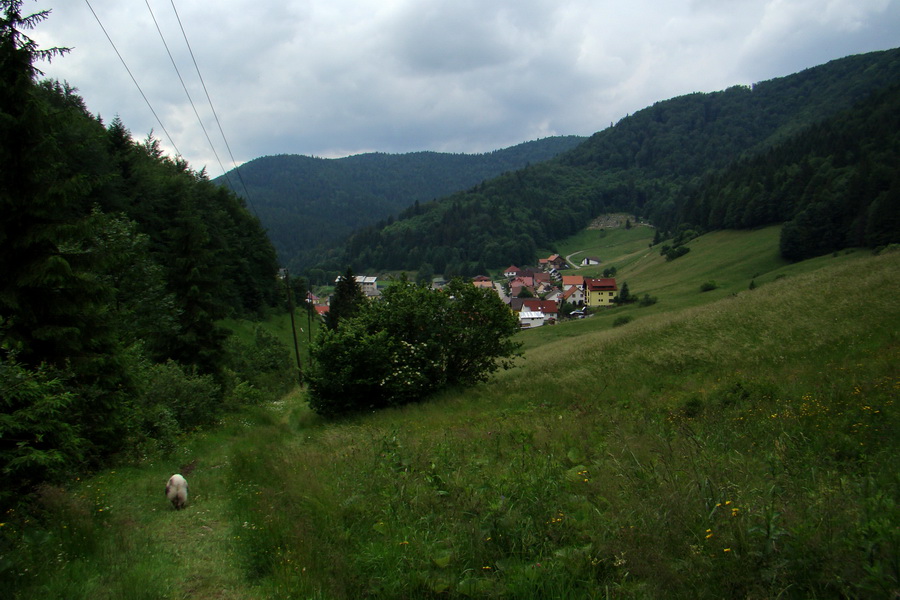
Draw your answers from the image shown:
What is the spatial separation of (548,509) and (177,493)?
650 centimetres

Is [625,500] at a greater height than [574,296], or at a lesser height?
greater

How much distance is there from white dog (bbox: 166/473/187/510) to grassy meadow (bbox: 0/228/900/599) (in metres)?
0.27

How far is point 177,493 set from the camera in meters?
8.20

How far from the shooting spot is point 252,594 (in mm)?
4930

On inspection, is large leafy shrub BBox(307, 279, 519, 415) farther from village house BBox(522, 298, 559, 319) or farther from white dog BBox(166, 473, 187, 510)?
village house BBox(522, 298, 559, 319)

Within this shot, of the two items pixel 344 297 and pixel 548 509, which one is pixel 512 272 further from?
pixel 548 509

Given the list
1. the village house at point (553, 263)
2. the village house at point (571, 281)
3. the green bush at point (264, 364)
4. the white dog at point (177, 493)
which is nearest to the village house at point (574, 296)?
the village house at point (571, 281)

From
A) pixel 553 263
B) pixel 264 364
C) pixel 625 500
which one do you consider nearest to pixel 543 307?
pixel 553 263

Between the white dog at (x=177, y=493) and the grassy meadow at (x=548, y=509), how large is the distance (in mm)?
265

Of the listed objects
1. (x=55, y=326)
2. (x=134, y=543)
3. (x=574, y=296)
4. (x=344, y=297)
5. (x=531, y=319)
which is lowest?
(x=531, y=319)

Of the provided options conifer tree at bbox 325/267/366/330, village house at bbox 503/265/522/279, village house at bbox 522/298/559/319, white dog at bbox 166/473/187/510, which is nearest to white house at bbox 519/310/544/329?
village house at bbox 522/298/559/319

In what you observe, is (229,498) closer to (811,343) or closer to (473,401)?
(473,401)

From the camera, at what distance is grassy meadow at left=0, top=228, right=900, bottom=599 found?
3799mm

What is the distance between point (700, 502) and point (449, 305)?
15983mm
